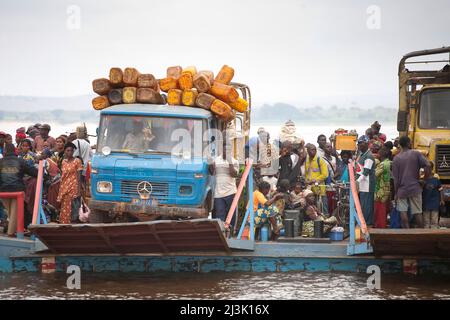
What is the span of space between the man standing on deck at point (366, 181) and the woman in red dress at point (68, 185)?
4.77 meters

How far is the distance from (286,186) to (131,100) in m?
3.00

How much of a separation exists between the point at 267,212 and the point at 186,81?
2557 millimetres

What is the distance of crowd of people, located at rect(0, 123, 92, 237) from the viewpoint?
57.6ft

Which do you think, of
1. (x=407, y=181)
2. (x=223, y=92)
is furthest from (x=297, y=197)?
(x=223, y=92)

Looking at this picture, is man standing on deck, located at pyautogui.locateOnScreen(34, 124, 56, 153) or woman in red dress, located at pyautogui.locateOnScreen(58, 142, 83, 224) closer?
woman in red dress, located at pyautogui.locateOnScreen(58, 142, 83, 224)

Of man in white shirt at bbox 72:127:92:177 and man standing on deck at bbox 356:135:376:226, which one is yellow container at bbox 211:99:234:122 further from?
man in white shirt at bbox 72:127:92:177

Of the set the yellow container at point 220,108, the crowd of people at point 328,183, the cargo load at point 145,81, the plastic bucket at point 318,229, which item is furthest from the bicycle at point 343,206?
the cargo load at point 145,81

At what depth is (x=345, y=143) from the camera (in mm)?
19547

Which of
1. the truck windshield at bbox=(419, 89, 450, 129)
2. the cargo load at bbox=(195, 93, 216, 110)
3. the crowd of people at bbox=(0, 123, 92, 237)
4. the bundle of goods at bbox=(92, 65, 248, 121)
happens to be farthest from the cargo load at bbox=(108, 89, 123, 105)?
the truck windshield at bbox=(419, 89, 450, 129)

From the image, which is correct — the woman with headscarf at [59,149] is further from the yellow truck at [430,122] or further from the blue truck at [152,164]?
the yellow truck at [430,122]

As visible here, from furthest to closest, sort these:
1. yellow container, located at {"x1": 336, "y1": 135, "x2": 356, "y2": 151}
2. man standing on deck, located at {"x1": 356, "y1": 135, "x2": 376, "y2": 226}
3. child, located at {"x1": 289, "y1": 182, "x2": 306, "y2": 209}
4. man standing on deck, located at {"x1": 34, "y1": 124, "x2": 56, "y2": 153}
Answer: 1. man standing on deck, located at {"x1": 34, "y1": 124, "x2": 56, "y2": 153}
2. yellow container, located at {"x1": 336, "y1": 135, "x2": 356, "y2": 151}
3. man standing on deck, located at {"x1": 356, "y1": 135, "x2": 376, "y2": 226}
4. child, located at {"x1": 289, "y1": 182, "x2": 306, "y2": 209}

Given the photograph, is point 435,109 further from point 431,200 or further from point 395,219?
point 395,219

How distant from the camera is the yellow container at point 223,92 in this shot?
1736 centimetres
